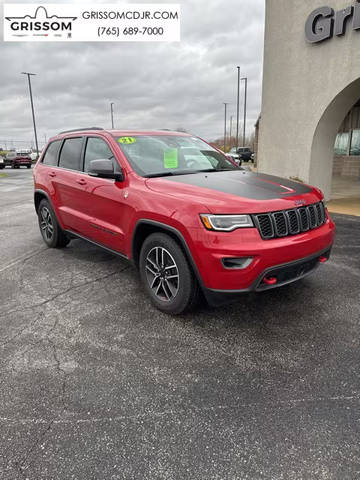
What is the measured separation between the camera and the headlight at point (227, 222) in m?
2.83

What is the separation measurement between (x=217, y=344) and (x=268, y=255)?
87 cm

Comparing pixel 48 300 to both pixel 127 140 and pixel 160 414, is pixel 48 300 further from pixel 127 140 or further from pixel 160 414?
pixel 160 414

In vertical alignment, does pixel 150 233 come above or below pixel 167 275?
above

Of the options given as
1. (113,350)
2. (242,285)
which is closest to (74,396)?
(113,350)

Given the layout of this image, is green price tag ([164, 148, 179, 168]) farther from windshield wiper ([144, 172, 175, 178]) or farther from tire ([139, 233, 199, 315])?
tire ([139, 233, 199, 315])

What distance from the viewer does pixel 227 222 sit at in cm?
284

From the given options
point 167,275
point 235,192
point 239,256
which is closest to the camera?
point 239,256

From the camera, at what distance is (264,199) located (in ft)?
9.86

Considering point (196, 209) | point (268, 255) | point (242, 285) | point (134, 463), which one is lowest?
point (134, 463)

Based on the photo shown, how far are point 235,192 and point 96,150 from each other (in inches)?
81.5

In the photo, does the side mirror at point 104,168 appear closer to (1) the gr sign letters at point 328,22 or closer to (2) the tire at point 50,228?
(2) the tire at point 50,228

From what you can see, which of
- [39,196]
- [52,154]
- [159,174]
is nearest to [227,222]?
[159,174]

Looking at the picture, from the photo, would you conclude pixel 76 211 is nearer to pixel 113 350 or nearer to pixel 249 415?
pixel 113 350

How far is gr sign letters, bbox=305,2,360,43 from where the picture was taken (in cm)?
799
